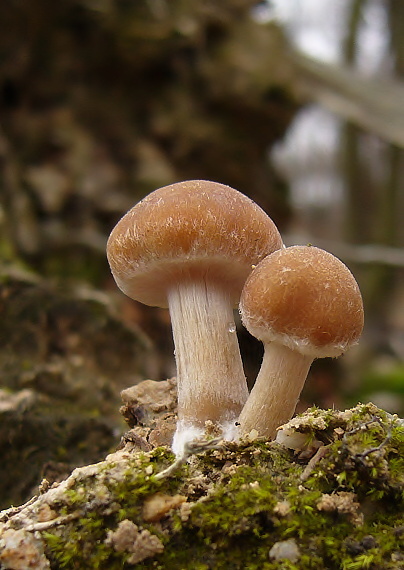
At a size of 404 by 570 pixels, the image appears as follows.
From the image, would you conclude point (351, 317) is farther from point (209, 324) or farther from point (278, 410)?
point (209, 324)

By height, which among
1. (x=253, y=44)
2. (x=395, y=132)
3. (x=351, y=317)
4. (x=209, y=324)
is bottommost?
(x=209, y=324)

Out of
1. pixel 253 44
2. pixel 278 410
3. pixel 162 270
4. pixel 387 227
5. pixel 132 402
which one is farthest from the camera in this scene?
pixel 387 227

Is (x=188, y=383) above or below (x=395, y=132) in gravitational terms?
below

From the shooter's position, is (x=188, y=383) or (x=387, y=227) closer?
(x=188, y=383)

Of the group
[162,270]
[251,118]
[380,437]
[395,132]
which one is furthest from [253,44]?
[380,437]

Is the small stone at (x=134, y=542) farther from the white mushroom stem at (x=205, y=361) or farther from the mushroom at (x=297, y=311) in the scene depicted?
the mushroom at (x=297, y=311)

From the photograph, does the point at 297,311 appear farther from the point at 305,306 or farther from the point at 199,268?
the point at 199,268

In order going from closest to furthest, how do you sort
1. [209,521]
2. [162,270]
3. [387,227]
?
1. [209,521]
2. [162,270]
3. [387,227]

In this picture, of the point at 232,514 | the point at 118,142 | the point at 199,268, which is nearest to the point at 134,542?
the point at 232,514

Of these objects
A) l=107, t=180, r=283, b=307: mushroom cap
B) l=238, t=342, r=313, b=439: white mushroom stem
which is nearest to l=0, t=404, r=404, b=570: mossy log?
l=238, t=342, r=313, b=439: white mushroom stem
